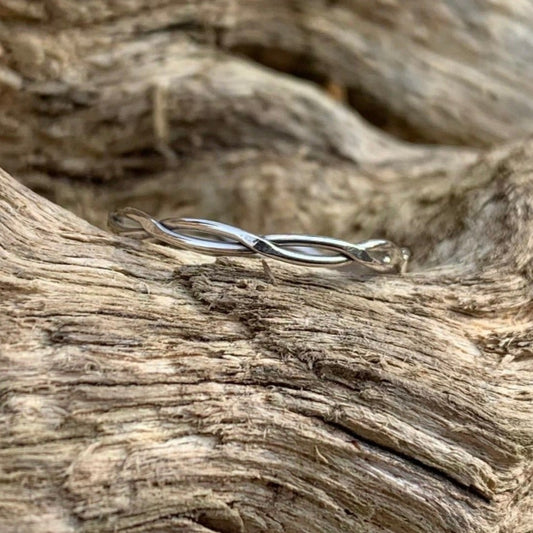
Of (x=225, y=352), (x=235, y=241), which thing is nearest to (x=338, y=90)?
(x=235, y=241)

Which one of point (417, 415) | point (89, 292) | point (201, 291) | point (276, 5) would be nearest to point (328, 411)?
point (417, 415)

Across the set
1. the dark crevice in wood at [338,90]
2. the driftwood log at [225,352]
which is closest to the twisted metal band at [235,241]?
the driftwood log at [225,352]

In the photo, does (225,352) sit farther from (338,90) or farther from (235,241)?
(338,90)

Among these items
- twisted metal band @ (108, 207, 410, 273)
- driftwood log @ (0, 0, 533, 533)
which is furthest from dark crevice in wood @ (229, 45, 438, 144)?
twisted metal band @ (108, 207, 410, 273)

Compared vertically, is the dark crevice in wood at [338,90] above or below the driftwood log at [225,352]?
above

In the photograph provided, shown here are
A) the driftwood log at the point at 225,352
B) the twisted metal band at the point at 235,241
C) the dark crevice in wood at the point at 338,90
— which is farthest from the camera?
the dark crevice in wood at the point at 338,90

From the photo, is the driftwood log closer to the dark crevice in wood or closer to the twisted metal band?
the twisted metal band

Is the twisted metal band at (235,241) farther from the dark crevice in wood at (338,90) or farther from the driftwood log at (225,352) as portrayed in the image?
the dark crevice in wood at (338,90)

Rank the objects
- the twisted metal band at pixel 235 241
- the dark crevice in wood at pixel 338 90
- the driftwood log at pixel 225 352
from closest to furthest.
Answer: the driftwood log at pixel 225 352, the twisted metal band at pixel 235 241, the dark crevice in wood at pixel 338 90

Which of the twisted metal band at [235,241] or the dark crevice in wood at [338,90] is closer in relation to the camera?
the twisted metal band at [235,241]
